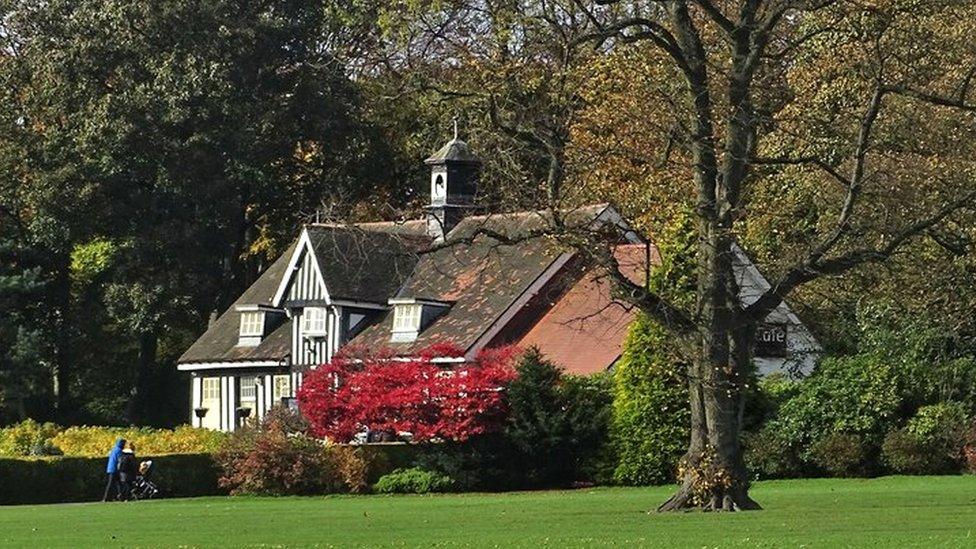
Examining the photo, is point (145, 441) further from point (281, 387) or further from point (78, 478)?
point (281, 387)

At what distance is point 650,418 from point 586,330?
7983 millimetres

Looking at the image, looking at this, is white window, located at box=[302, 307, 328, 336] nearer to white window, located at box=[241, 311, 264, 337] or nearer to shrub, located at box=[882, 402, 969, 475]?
white window, located at box=[241, 311, 264, 337]

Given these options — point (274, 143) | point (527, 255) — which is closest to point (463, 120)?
point (527, 255)

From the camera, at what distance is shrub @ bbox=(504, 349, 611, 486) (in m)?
40.7

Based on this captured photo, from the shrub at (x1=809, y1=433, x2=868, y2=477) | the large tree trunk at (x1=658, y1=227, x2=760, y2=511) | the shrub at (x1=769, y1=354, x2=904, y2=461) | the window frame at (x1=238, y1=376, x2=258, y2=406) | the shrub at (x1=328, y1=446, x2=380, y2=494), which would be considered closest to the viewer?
the large tree trunk at (x1=658, y1=227, x2=760, y2=511)

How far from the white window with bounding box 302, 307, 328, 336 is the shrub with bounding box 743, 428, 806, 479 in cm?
1652

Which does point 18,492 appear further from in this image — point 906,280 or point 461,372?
point 906,280

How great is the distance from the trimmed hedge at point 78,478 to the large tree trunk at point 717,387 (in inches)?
649

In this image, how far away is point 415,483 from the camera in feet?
133

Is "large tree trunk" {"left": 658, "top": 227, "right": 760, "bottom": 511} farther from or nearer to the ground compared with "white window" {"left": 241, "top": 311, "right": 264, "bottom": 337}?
nearer to the ground

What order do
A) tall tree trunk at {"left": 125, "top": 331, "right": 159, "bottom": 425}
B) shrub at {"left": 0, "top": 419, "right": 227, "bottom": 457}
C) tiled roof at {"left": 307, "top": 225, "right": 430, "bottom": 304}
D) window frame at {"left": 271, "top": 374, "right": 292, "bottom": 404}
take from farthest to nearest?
tall tree trunk at {"left": 125, "top": 331, "right": 159, "bottom": 425} < window frame at {"left": 271, "top": 374, "right": 292, "bottom": 404} < tiled roof at {"left": 307, "top": 225, "right": 430, "bottom": 304} < shrub at {"left": 0, "top": 419, "right": 227, "bottom": 457}

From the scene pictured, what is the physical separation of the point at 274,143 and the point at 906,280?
2742cm

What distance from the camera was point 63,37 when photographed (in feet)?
206

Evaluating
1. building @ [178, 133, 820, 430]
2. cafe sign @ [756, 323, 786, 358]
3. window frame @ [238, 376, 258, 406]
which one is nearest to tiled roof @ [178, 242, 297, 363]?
building @ [178, 133, 820, 430]
